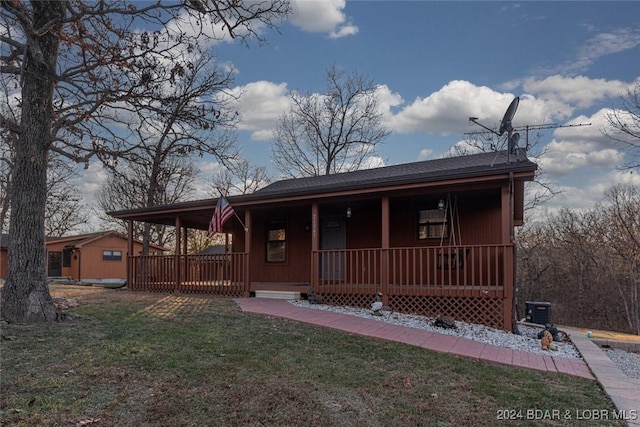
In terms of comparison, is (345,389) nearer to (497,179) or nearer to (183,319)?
(183,319)

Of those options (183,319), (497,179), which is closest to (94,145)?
(183,319)

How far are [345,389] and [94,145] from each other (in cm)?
510

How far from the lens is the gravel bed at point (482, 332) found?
6.49 meters

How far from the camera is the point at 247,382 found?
4.07 metres

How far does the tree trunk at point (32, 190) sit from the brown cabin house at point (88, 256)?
20.9 m

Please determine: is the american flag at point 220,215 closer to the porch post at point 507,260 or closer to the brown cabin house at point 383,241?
the brown cabin house at point 383,241

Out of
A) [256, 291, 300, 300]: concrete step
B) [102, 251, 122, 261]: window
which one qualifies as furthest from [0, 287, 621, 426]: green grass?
[102, 251, 122, 261]: window

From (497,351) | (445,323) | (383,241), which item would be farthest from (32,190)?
(497,351)

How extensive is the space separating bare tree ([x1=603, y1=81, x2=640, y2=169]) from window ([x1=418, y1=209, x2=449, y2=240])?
22.4 ft

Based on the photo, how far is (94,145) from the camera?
657 centimetres

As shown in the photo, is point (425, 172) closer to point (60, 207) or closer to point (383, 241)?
point (383, 241)

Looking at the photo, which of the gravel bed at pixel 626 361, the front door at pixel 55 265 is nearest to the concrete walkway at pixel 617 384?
the gravel bed at pixel 626 361

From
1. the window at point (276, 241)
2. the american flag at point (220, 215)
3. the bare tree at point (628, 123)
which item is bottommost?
the window at point (276, 241)

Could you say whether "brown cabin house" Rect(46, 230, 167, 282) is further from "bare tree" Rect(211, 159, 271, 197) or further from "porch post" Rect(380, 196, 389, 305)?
"porch post" Rect(380, 196, 389, 305)
